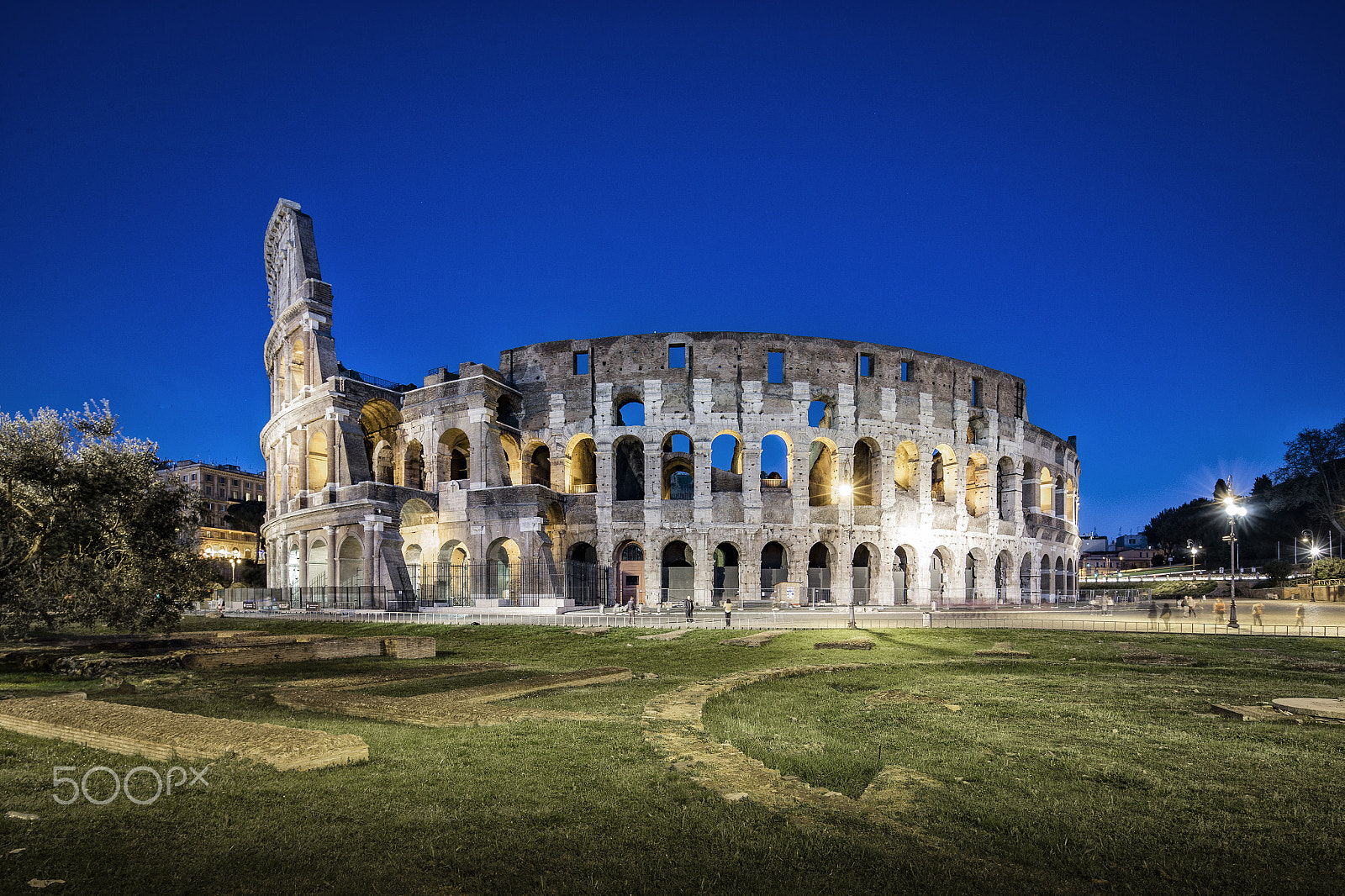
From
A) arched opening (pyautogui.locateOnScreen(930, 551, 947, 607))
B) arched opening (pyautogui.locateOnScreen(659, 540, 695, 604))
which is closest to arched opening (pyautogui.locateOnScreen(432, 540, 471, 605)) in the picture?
arched opening (pyautogui.locateOnScreen(659, 540, 695, 604))

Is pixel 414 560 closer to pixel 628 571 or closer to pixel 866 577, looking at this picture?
pixel 628 571

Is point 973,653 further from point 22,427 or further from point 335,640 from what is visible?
point 22,427

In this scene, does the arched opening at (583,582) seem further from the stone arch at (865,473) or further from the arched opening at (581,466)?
the stone arch at (865,473)

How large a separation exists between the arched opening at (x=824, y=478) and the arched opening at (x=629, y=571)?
29.0ft

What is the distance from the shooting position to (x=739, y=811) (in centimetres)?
523

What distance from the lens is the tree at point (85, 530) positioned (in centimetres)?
1103

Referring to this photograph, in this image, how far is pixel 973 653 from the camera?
1525cm

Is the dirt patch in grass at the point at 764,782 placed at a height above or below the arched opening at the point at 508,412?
below

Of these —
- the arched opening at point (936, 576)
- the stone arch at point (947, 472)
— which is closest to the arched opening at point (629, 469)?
the stone arch at point (947, 472)

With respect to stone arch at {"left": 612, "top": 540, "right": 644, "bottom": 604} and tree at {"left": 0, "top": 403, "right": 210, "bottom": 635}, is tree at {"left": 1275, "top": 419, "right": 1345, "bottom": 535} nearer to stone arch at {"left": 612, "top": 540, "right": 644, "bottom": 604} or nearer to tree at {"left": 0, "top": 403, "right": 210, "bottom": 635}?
stone arch at {"left": 612, "top": 540, "right": 644, "bottom": 604}

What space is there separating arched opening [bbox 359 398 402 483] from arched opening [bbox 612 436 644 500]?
12347mm

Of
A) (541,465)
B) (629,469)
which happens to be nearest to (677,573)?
(629,469)

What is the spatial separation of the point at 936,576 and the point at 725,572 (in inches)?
476

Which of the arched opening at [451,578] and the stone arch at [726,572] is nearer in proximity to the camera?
the arched opening at [451,578]
